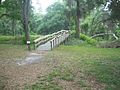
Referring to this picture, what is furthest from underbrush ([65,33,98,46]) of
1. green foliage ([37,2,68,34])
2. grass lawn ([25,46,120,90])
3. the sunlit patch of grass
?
grass lawn ([25,46,120,90])

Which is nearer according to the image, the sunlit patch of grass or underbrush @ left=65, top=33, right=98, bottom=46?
the sunlit patch of grass

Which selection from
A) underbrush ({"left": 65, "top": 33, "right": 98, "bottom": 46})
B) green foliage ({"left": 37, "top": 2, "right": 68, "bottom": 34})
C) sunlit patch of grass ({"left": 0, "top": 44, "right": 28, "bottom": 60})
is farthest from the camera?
green foliage ({"left": 37, "top": 2, "right": 68, "bottom": 34})

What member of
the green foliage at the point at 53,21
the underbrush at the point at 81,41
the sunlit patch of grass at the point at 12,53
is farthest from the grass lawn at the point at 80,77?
the green foliage at the point at 53,21

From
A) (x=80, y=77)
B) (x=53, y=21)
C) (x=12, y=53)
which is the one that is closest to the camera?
(x=80, y=77)

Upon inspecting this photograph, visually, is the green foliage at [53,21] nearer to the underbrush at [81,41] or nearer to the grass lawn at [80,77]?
the underbrush at [81,41]

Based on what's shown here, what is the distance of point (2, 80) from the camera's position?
37.8 feet

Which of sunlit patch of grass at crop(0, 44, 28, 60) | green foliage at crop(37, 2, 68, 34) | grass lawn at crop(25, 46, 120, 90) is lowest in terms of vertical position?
grass lawn at crop(25, 46, 120, 90)

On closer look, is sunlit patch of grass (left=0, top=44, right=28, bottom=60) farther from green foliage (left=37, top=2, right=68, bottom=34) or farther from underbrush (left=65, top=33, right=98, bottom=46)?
green foliage (left=37, top=2, right=68, bottom=34)

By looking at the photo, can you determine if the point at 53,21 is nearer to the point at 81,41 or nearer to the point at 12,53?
the point at 81,41

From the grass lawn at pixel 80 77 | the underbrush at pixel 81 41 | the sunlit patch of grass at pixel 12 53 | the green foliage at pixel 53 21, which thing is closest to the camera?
the grass lawn at pixel 80 77

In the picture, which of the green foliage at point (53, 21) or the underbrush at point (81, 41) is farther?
the green foliage at point (53, 21)

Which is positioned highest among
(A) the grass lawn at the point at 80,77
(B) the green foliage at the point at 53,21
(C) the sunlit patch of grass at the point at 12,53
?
(B) the green foliage at the point at 53,21

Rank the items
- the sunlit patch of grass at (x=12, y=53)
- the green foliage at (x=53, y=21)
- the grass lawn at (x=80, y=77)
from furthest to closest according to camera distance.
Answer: the green foliage at (x=53, y=21) → the sunlit patch of grass at (x=12, y=53) → the grass lawn at (x=80, y=77)

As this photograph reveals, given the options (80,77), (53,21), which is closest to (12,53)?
(80,77)
